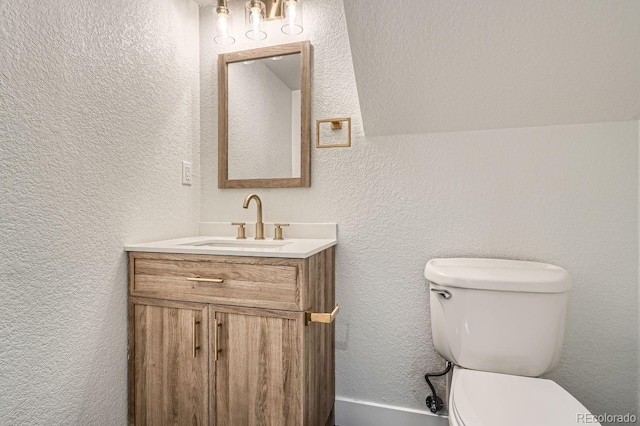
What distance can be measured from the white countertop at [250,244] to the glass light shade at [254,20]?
922 mm

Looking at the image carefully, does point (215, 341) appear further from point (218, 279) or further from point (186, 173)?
point (186, 173)

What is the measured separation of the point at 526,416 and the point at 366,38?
1.25m

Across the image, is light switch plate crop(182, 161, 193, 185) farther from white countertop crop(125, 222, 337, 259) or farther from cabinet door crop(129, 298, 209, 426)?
cabinet door crop(129, 298, 209, 426)

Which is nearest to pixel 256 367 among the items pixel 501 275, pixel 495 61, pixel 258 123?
pixel 501 275

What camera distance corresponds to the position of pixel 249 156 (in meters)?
1.65

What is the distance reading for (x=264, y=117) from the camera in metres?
1.62

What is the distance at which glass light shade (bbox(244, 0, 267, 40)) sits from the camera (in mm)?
1499

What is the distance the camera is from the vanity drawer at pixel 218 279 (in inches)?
43.3

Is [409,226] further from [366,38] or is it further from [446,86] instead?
[366,38]

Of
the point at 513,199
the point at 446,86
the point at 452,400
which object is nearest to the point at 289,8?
the point at 446,86

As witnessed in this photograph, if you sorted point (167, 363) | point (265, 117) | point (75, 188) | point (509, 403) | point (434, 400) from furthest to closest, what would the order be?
point (265, 117) → point (434, 400) → point (167, 363) → point (75, 188) → point (509, 403)

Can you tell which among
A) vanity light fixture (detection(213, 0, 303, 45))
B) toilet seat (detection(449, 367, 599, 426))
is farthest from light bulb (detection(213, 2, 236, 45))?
toilet seat (detection(449, 367, 599, 426))

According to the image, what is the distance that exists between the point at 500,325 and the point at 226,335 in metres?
0.95

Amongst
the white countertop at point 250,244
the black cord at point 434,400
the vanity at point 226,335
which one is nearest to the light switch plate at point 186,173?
the white countertop at point 250,244
